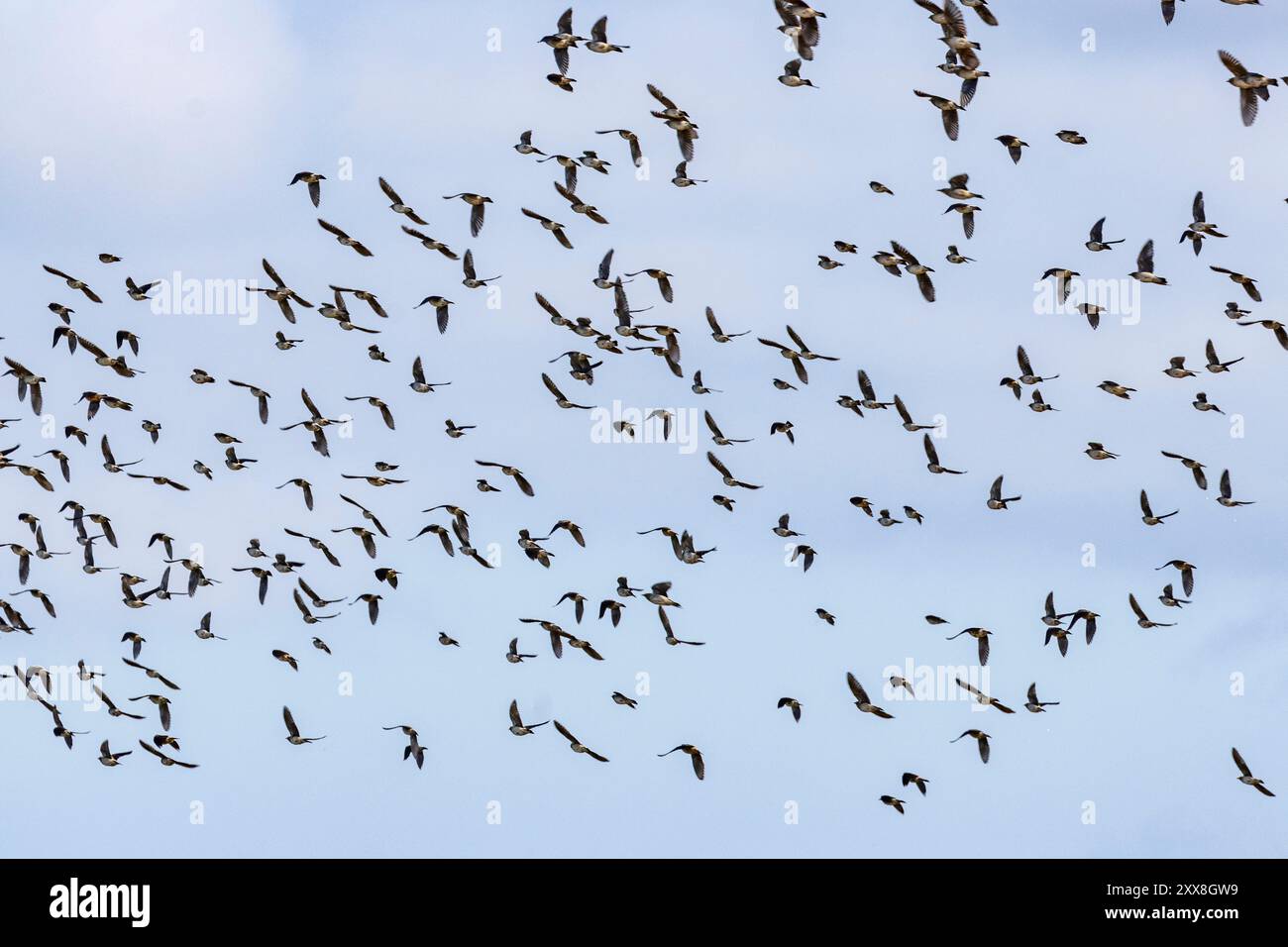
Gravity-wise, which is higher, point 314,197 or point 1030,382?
point 314,197

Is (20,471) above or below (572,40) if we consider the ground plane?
below

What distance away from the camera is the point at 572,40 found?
98062 mm

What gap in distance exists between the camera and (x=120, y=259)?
345 feet

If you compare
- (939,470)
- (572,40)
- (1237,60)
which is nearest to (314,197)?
(572,40)

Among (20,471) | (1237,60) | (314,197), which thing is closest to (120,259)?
(314,197)

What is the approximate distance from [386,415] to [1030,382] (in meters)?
20.5

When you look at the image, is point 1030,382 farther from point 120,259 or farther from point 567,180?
point 120,259

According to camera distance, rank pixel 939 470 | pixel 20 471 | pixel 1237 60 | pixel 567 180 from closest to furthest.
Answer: pixel 1237 60 < pixel 567 180 < pixel 939 470 < pixel 20 471

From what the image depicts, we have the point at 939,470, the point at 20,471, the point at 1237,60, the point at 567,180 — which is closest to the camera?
the point at 1237,60

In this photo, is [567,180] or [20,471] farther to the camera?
[20,471]

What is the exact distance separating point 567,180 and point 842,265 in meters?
9.20

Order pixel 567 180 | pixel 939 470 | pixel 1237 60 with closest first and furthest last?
pixel 1237 60 < pixel 567 180 < pixel 939 470

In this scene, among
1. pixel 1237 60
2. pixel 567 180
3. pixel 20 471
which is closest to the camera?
pixel 1237 60

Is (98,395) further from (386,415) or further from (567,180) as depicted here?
(567,180)
